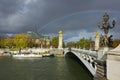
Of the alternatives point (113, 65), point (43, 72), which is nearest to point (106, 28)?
point (113, 65)

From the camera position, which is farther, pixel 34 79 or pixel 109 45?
pixel 34 79

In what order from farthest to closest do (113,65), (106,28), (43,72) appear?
(43,72)
(106,28)
(113,65)

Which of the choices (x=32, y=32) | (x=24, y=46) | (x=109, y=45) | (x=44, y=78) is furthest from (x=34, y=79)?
(x=32, y=32)

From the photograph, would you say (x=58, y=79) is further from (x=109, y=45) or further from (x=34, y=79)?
(x=109, y=45)

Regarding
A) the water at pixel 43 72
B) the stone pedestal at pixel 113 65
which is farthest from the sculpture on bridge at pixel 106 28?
the water at pixel 43 72

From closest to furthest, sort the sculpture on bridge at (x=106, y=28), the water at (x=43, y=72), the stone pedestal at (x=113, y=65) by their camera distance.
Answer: the stone pedestal at (x=113, y=65) → the sculpture on bridge at (x=106, y=28) → the water at (x=43, y=72)

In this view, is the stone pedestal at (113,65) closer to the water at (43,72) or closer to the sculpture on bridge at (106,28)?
the sculpture on bridge at (106,28)

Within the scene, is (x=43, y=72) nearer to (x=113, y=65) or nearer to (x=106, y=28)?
(x=106, y=28)

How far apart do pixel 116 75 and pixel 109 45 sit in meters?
3.81

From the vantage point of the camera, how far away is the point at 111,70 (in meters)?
9.70

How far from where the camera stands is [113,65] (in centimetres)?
945

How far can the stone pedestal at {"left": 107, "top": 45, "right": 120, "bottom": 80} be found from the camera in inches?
356

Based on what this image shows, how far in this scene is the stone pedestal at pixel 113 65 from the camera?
29.7 feet

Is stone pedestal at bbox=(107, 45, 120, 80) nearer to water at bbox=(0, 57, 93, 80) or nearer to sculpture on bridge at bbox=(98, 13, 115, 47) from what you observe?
sculpture on bridge at bbox=(98, 13, 115, 47)
